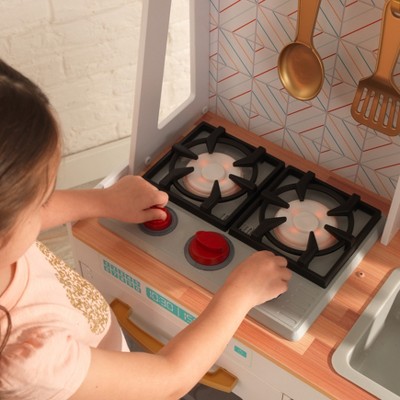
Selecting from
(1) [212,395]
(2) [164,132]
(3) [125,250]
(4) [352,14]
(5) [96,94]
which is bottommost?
(1) [212,395]

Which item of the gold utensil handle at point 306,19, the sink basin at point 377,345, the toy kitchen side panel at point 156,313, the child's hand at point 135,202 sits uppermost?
the gold utensil handle at point 306,19

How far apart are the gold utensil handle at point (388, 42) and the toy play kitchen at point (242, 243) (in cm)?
1

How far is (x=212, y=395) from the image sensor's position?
1302mm

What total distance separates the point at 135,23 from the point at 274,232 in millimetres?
992

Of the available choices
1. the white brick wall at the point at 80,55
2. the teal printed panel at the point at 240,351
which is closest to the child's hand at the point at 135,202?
the teal printed panel at the point at 240,351

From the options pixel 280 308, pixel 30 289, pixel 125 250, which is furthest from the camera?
pixel 125 250

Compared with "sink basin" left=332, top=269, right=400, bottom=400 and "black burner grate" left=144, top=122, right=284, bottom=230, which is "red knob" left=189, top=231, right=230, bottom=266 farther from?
"sink basin" left=332, top=269, right=400, bottom=400

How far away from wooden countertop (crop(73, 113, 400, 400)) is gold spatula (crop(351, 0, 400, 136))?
7.5 inches

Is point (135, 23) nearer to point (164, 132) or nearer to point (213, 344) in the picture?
point (164, 132)

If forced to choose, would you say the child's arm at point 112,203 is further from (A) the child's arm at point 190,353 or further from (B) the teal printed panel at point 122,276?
(A) the child's arm at point 190,353

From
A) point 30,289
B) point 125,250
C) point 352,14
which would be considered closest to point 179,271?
point 125,250

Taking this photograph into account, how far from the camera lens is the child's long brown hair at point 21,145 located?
69cm

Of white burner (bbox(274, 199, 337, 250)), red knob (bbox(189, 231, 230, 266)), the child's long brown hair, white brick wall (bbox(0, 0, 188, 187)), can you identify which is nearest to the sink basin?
white burner (bbox(274, 199, 337, 250))

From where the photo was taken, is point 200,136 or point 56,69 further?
point 56,69
